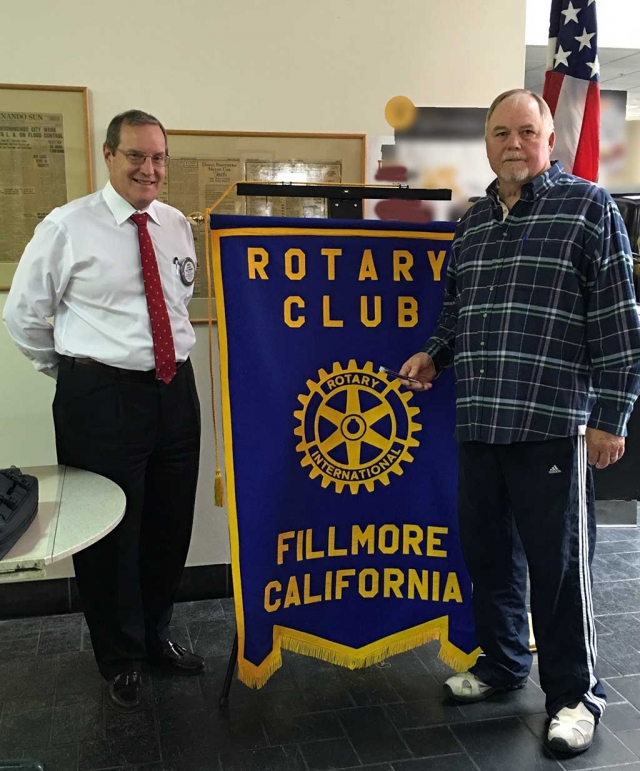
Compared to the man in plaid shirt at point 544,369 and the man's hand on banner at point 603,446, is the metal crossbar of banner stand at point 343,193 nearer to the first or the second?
the man in plaid shirt at point 544,369

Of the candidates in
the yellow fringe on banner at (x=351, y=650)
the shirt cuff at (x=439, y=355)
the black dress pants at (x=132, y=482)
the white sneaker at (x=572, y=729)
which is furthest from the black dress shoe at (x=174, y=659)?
the shirt cuff at (x=439, y=355)

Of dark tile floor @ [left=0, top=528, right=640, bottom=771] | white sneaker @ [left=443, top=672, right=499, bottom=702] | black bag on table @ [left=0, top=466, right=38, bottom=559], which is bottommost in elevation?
dark tile floor @ [left=0, top=528, right=640, bottom=771]

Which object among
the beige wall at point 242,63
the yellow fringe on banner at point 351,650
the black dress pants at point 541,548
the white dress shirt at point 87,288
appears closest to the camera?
the black dress pants at point 541,548

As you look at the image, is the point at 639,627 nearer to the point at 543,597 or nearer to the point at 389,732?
the point at 543,597

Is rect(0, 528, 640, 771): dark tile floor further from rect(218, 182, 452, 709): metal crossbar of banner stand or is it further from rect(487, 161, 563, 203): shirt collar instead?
rect(487, 161, 563, 203): shirt collar

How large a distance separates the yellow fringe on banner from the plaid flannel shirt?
680 mm

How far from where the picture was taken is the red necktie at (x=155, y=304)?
200cm

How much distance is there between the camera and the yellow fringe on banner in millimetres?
2059

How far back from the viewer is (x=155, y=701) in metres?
2.14

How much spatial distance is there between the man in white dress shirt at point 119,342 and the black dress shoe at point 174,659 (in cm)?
15

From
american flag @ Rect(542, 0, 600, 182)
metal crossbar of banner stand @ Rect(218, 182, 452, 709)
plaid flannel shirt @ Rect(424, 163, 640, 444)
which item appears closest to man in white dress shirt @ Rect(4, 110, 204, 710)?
metal crossbar of banner stand @ Rect(218, 182, 452, 709)

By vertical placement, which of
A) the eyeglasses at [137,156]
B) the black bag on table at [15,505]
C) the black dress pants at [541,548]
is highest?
the eyeglasses at [137,156]

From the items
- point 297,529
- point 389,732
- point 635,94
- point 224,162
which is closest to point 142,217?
point 224,162

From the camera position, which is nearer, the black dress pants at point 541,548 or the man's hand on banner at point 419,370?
the black dress pants at point 541,548
